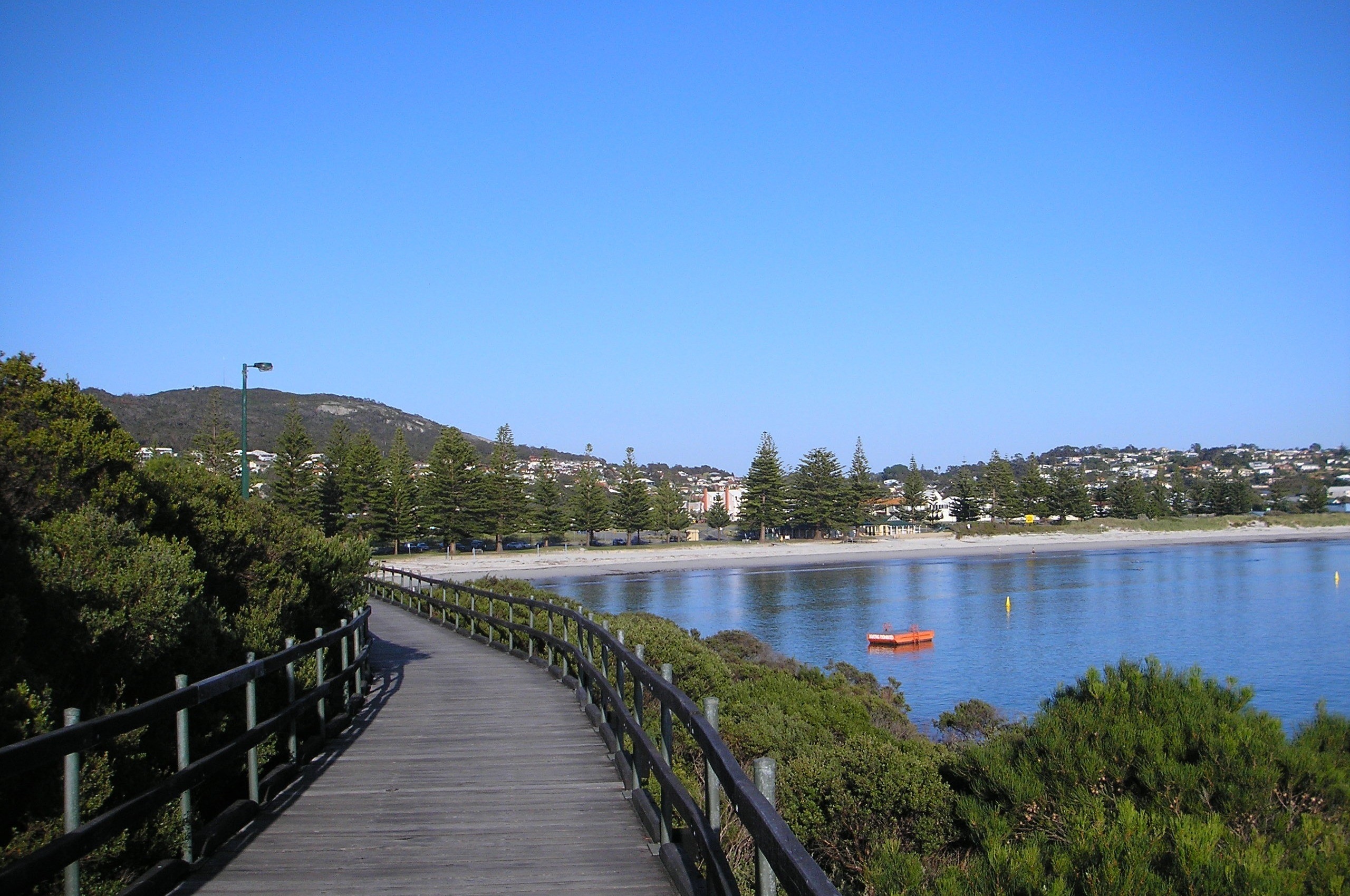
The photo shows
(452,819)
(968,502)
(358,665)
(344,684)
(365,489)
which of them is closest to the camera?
(452,819)

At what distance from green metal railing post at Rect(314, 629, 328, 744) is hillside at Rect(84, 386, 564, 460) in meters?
70.3

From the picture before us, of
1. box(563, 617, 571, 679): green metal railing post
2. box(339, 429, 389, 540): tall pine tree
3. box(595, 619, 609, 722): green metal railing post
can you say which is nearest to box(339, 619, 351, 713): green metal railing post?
box(595, 619, 609, 722): green metal railing post

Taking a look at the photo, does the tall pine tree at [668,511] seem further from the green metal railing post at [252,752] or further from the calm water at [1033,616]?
the green metal railing post at [252,752]

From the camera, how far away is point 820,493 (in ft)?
330

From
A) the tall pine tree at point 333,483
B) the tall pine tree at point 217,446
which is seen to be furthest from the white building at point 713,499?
the tall pine tree at point 217,446

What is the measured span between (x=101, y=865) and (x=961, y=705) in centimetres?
1926

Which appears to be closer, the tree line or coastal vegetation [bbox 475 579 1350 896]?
coastal vegetation [bbox 475 579 1350 896]

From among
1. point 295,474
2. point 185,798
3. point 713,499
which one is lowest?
point 185,798

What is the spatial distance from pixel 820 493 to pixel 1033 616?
186 feet

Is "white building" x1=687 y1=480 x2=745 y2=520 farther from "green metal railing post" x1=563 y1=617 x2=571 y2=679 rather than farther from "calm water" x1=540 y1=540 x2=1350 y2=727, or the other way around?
"green metal railing post" x1=563 y1=617 x2=571 y2=679

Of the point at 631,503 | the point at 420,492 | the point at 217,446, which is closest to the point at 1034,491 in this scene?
the point at 631,503

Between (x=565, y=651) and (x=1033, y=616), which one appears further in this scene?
(x=1033, y=616)

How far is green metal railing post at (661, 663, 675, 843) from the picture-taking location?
5508mm

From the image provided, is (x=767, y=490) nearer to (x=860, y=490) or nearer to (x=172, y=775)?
(x=860, y=490)
